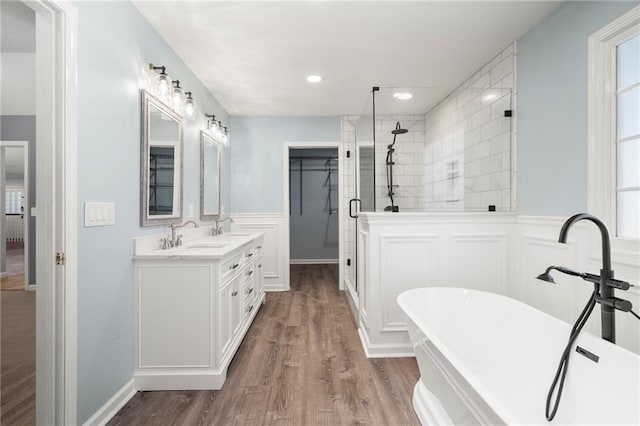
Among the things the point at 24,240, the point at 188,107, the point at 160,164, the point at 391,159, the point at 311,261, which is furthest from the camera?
the point at 311,261

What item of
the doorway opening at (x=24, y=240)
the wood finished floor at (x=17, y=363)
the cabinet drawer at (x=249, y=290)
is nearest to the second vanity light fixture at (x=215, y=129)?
the cabinet drawer at (x=249, y=290)

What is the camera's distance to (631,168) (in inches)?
65.8

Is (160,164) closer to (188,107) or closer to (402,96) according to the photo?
(188,107)

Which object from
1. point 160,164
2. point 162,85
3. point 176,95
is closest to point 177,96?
point 176,95

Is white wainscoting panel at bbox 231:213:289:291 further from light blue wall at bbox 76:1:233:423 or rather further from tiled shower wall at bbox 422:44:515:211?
light blue wall at bbox 76:1:233:423

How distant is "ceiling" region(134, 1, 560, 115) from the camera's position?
2.05 meters

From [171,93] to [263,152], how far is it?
196cm

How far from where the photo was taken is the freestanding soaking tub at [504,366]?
3.59ft

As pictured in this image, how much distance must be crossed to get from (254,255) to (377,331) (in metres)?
1.49

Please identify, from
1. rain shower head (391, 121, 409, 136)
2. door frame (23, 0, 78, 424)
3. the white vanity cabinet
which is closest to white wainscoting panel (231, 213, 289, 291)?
rain shower head (391, 121, 409, 136)

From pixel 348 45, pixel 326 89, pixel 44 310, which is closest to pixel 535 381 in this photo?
pixel 44 310

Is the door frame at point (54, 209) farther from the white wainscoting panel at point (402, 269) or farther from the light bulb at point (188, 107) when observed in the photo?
the white wainscoting panel at point (402, 269)

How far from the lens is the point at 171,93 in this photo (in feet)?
8.11

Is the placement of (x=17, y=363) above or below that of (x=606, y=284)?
below
